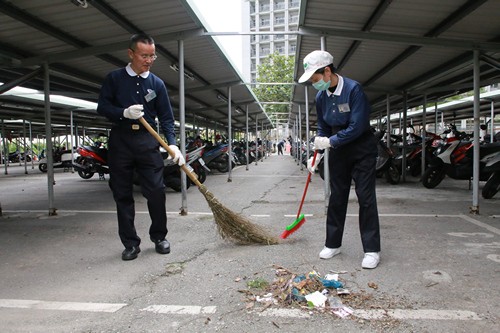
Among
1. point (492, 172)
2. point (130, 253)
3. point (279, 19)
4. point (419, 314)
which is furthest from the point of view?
point (279, 19)

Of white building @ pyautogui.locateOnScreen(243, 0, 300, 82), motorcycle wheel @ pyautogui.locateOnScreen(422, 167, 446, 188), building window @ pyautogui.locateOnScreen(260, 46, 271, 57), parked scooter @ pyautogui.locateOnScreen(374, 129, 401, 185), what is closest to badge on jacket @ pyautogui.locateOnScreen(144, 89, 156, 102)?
parked scooter @ pyautogui.locateOnScreen(374, 129, 401, 185)

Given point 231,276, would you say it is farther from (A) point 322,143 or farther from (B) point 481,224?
(B) point 481,224

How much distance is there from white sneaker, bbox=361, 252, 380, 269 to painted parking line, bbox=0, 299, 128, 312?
1939 mm

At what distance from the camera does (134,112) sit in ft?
10.8

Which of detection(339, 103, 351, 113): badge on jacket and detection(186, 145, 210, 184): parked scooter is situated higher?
detection(339, 103, 351, 113): badge on jacket

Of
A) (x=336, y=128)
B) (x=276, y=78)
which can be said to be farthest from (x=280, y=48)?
(x=336, y=128)

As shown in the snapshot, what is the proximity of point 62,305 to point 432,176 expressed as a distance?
777 cm

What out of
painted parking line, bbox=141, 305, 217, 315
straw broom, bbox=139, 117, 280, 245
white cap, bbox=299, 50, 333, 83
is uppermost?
white cap, bbox=299, 50, 333, 83

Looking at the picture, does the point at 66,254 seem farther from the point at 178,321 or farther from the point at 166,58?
the point at 166,58

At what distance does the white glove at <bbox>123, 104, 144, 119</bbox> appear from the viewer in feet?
10.7

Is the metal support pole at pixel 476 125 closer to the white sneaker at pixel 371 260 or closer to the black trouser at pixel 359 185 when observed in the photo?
the black trouser at pixel 359 185

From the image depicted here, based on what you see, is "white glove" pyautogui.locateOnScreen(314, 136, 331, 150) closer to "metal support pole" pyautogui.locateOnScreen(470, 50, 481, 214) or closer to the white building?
"metal support pole" pyautogui.locateOnScreen(470, 50, 481, 214)

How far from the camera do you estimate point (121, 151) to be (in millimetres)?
3490

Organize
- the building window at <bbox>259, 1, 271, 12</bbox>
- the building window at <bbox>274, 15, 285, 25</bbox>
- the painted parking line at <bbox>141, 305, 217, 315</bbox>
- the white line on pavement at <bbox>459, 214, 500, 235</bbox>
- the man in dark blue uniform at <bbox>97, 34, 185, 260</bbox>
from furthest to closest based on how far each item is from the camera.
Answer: the building window at <bbox>259, 1, 271, 12</bbox>
the building window at <bbox>274, 15, 285, 25</bbox>
the white line on pavement at <bbox>459, 214, 500, 235</bbox>
the man in dark blue uniform at <bbox>97, 34, 185, 260</bbox>
the painted parking line at <bbox>141, 305, 217, 315</bbox>
